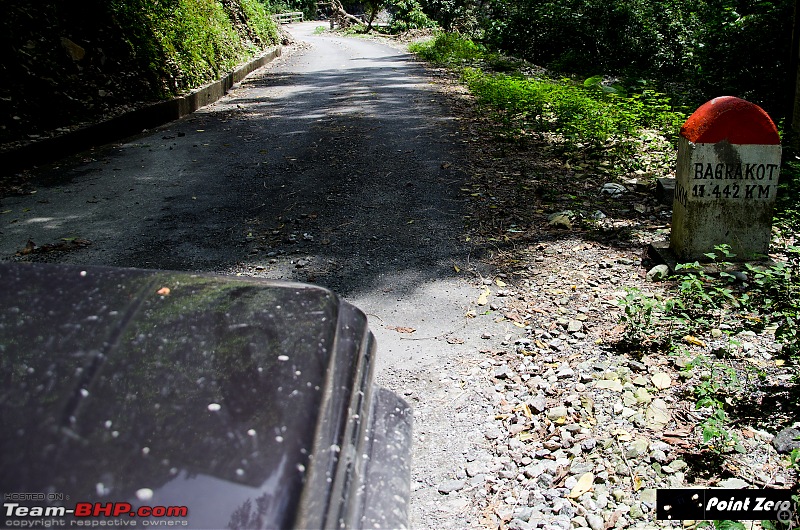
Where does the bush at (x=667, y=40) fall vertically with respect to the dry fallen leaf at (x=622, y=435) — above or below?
above

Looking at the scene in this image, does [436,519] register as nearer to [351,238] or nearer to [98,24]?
[351,238]

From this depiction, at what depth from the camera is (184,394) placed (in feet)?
4.63

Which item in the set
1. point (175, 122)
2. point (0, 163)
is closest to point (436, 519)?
point (0, 163)

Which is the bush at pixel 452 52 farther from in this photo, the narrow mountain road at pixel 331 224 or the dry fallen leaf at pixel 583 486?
the dry fallen leaf at pixel 583 486

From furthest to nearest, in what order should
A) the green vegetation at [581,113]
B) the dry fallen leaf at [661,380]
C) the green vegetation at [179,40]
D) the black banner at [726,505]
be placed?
1. the green vegetation at [179,40]
2. the green vegetation at [581,113]
3. the dry fallen leaf at [661,380]
4. the black banner at [726,505]

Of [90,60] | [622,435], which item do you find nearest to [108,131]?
[90,60]

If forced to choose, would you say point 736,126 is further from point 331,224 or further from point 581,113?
point 581,113

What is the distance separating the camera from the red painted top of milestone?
14.5ft

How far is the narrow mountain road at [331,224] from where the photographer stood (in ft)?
11.4

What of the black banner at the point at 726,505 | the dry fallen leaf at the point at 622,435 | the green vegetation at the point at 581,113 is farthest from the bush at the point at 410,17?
the black banner at the point at 726,505

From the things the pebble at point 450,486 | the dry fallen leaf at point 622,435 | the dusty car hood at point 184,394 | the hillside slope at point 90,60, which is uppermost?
the hillside slope at point 90,60

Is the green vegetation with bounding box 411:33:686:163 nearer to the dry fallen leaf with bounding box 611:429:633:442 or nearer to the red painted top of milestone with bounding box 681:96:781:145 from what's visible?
the red painted top of milestone with bounding box 681:96:781:145

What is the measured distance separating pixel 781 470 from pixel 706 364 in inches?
28.2

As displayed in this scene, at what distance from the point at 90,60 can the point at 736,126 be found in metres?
9.70
